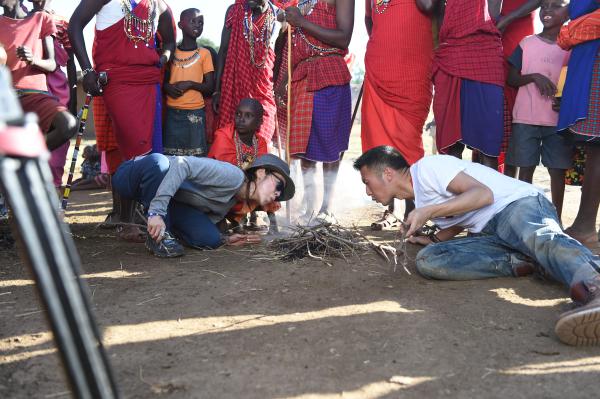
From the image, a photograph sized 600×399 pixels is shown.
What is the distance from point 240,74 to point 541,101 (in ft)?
8.23

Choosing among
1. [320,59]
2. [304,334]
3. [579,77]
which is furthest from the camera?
[320,59]

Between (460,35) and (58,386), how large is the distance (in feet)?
12.4

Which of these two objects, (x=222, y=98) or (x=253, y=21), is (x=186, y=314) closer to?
(x=222, y=98)

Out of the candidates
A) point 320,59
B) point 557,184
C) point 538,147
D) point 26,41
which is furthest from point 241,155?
point 557,184

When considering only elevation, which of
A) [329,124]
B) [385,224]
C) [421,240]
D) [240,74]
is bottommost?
[385,224]

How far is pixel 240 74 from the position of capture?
507 centimetres

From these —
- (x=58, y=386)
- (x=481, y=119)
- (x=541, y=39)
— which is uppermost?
(x=541, y=39)

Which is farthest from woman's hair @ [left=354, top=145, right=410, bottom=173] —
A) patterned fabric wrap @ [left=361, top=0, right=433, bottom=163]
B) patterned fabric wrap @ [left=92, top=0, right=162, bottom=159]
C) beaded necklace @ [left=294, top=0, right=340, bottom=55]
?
patterned fabric wrap @ [left=92, top=0, right=162, bottom=159]

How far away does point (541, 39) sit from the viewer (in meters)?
4.59

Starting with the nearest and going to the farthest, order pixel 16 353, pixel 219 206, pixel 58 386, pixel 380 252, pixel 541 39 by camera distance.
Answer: pixel 58 386, pixel 16 353, pixel 380 252, pixel 219 206, pixel 541 39

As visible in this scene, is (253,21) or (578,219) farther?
(253,21)

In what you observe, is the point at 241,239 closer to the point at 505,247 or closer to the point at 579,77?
the point at 505,247

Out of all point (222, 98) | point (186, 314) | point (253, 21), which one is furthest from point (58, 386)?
point (253, 21)

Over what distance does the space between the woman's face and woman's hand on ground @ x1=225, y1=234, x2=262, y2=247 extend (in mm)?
278
